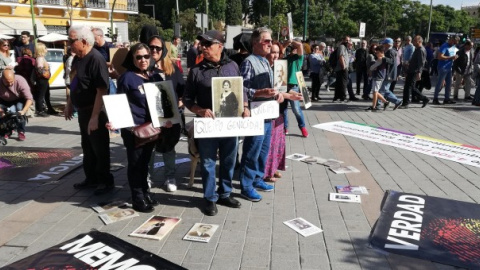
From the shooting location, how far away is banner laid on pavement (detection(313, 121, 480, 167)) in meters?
6.39

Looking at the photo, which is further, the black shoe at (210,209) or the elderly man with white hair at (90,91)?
the elderly man with white hair at (90,91)

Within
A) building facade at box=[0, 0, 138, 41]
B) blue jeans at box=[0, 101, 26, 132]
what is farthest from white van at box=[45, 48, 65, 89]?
building facade at box=[0, 0, 138, 41]

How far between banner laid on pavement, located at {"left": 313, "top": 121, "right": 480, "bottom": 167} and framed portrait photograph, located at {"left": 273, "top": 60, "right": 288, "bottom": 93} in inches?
123

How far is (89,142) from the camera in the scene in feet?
15.5

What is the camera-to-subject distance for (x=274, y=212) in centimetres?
421

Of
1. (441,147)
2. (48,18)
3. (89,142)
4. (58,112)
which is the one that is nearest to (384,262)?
(89,142)

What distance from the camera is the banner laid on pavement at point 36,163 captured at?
540 cm

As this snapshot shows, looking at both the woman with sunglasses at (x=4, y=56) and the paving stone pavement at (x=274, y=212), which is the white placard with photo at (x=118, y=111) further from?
the woman with sunglasses at (x=4, y=56)

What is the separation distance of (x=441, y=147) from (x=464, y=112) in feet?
15.0

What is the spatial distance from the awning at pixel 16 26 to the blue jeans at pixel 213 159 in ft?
96.4

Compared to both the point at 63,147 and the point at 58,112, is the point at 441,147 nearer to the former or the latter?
the point at 63,147

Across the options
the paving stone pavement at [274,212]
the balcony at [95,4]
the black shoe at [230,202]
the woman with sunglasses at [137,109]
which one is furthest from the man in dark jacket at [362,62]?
the balcony at [95,4]

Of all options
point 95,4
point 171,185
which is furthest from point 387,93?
point 95,4

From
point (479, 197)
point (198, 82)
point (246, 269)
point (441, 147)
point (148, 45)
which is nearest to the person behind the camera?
point (246, 269)
